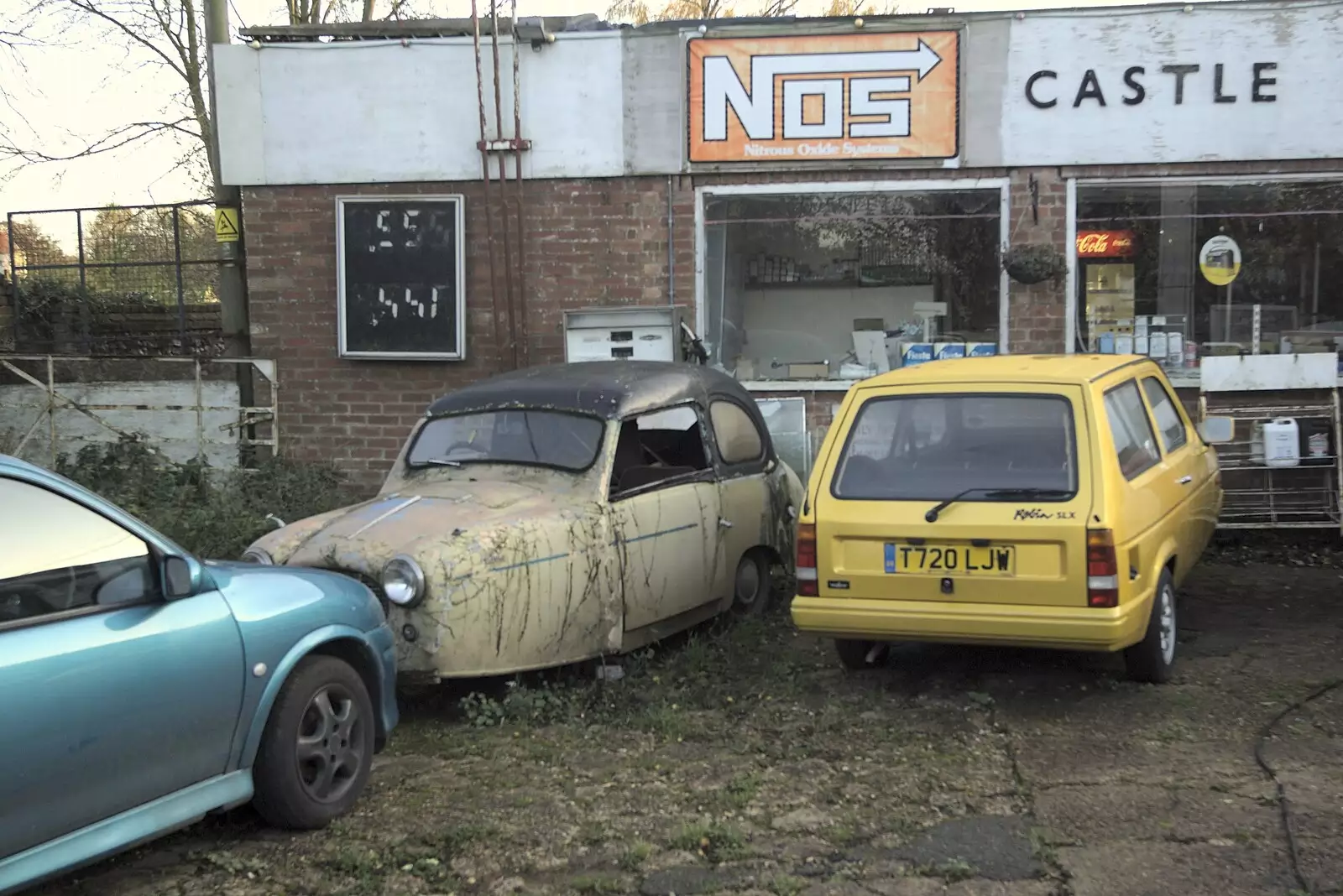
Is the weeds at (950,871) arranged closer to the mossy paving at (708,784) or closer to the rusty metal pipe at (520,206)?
the mossy paving at (708,784)

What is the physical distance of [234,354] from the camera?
444 inches

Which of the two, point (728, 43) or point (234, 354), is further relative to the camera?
point (234, 354)

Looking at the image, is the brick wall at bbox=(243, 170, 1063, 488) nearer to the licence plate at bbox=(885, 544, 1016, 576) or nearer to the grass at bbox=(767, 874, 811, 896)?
the licence plate at bbox=(885, 544, 1016, 576)

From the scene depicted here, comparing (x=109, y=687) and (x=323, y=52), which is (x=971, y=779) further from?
(x=323, y=52)

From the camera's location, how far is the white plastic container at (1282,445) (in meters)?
9.18

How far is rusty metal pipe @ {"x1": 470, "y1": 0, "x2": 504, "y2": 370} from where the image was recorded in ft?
33.7

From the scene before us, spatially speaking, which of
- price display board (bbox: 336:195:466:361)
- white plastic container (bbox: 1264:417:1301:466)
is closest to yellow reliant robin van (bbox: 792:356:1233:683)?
white plastic container (bbox: 1264:417:1301:466)

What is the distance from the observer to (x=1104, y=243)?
1029 centimetres

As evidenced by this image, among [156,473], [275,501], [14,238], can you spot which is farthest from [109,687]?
[14,238]

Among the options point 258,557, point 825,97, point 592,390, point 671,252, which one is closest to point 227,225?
point 671,252

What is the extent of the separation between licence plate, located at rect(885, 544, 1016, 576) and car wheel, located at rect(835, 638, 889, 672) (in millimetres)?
781

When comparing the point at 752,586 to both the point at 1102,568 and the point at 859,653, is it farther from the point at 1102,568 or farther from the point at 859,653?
the point at 1102,568

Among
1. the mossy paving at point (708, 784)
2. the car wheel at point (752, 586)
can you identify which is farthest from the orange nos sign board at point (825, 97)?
the mossy paving at point (708, 784)

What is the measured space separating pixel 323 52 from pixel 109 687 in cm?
833
